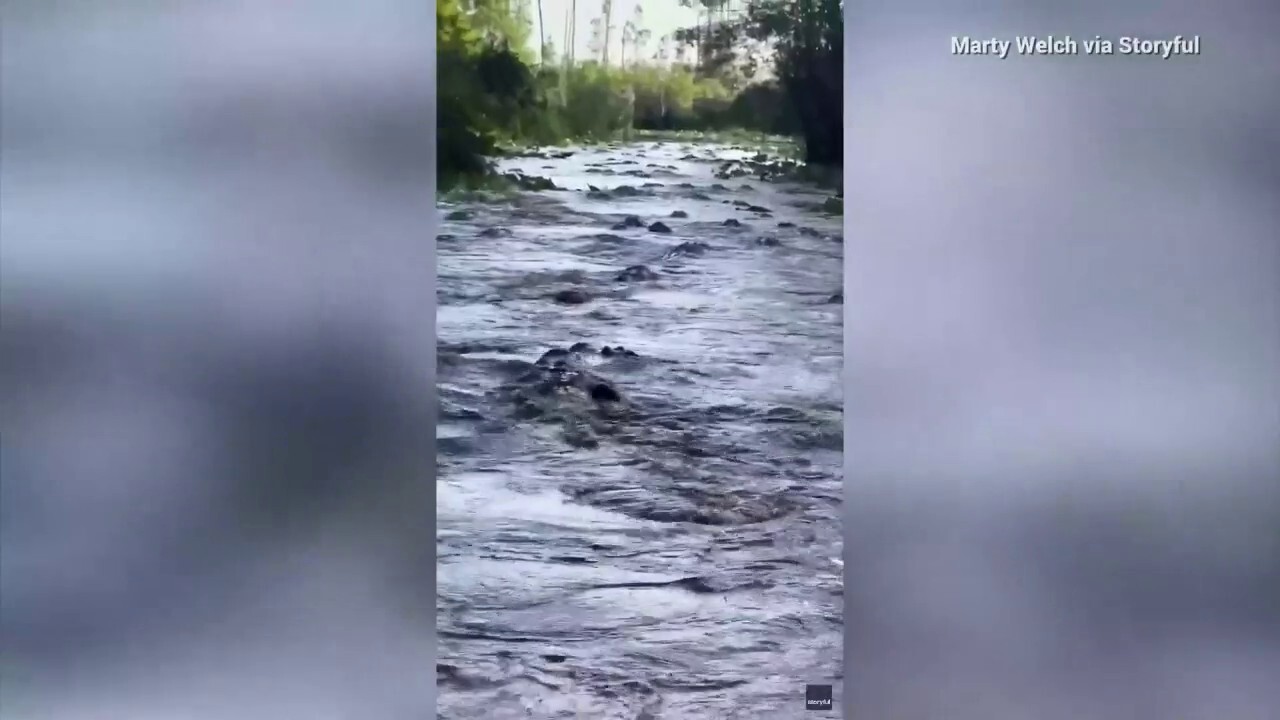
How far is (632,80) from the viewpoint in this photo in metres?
0.89

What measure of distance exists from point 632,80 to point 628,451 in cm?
43

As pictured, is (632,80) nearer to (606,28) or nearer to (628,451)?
(606,28)

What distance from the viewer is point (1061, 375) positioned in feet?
2.94

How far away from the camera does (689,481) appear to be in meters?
0.90

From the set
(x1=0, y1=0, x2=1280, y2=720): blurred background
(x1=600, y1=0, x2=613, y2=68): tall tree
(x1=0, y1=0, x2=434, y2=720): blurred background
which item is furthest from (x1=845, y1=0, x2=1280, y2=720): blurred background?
(x1=0, y1=0, x2=434, y2=720): blurred background

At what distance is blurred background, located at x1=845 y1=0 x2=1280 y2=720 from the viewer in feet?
2.92

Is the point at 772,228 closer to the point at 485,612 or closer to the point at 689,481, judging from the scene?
the point at 689,481

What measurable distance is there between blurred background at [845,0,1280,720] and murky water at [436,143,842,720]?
3.3 inches

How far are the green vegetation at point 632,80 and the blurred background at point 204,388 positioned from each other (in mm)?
79

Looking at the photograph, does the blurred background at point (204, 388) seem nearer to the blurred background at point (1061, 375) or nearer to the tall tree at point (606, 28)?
the tall tree at point (606, 28)

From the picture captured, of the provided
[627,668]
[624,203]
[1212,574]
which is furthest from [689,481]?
[1212,574]

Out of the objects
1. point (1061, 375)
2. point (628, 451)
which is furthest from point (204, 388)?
point (1061, 375)

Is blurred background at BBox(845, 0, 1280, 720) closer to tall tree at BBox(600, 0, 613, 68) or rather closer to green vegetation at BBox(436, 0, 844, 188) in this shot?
green vegetation at BBox(436, 0, 844, 188)

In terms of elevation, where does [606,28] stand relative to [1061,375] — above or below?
above
